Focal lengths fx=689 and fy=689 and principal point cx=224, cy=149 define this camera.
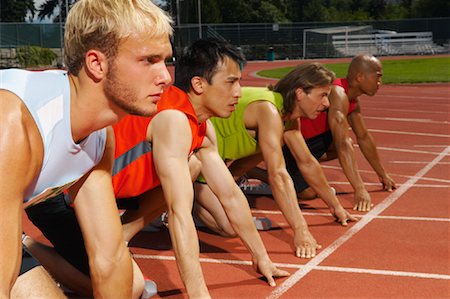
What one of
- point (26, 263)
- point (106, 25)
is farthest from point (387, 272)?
point (106, 25)

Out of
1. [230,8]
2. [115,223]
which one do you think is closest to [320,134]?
[115,223]

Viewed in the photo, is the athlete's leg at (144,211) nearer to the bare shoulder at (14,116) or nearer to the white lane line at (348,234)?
the white lane line at (348,234)

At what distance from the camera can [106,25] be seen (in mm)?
2125

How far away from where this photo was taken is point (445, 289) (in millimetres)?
3857

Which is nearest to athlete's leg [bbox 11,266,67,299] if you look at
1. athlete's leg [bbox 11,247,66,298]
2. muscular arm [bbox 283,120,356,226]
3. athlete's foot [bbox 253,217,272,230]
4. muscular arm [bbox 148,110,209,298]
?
athlete's leg [bbox 11,247,66,298]

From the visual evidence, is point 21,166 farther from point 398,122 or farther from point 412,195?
point 398,122

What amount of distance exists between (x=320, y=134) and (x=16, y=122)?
15.5 ft

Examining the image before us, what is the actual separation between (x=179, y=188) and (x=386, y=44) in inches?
1382

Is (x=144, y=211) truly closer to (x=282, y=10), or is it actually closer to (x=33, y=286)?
(x=33, y=286)

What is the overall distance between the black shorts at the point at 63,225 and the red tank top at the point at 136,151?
43 centimetres

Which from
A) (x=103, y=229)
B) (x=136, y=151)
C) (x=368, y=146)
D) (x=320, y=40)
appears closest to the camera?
(x=103, y=229)

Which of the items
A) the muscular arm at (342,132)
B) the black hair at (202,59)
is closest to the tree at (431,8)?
the muscular arm at (342,132)

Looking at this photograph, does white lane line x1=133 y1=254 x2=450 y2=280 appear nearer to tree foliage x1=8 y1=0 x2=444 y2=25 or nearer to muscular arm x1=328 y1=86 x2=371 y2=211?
muscular arm x1=328 y1=86 x2=371 y2=211

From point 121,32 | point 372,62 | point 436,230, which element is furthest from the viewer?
point 372,62
